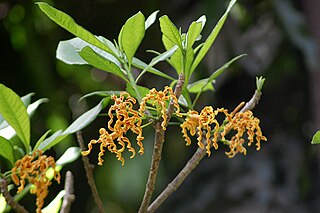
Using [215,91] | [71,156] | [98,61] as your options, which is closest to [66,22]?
[98,61]

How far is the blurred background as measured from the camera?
1.49m

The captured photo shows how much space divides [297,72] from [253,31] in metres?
0.18

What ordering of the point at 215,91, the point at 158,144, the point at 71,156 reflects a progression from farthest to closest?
the point at 215,91 → the point at 71,156 → the point at 158,144

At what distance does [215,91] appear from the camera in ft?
5.15

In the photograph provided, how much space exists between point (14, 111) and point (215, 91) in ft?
3.93

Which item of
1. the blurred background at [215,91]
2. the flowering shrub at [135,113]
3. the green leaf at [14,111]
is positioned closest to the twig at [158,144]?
the flowering shrub at [135,113]

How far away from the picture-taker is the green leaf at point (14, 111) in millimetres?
386

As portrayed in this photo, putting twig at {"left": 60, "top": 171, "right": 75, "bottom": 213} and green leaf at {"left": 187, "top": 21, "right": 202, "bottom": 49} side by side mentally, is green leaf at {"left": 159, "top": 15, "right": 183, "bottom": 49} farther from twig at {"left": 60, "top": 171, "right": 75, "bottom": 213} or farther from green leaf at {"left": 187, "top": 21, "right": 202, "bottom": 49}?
twig at {"left": 60, "top": 171, "right": 75, "bottom": 213}

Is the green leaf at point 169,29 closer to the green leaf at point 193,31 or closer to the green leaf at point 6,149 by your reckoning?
the green leaf at point 193,31

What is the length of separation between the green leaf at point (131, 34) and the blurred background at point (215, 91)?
1.05 m

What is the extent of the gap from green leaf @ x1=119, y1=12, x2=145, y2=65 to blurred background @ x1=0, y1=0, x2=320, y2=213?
1.05 m

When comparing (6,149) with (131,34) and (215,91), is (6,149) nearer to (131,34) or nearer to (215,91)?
(131,34)

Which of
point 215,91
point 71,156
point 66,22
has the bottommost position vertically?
point 215,91

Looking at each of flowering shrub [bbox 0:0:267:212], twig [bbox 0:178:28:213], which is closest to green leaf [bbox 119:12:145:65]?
flowering shrub [bbox 0:0:267:212]
